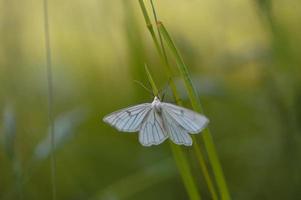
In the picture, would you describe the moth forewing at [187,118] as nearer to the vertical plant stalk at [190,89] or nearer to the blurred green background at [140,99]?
the vertical plant stalk at [190,89]

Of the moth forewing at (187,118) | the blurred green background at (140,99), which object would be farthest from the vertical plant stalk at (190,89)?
the blurred green background at (140,99)

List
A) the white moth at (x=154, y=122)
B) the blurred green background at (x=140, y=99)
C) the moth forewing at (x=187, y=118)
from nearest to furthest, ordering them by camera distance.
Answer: the moth forewing at (x=187, y=118) → the white moth at (x=154, y=122) → the blurred green background at (x=140, y=99)

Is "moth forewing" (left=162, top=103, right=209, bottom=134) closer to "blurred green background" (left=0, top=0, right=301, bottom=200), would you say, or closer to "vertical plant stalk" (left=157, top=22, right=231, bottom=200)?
"vertical plant stalk" (left=157, top=22, right=231, bottom=200)

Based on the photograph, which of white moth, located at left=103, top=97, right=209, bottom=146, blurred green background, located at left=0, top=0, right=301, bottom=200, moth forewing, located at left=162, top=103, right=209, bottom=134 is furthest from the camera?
blurred green background, located at left=0, top=0, right=301, bottom=200

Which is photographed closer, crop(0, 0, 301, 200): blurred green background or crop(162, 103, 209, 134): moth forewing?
crop(162, 103, 209, 134): moth forewing

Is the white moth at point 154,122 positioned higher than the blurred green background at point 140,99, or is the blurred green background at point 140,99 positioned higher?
the white moth at point 154,122

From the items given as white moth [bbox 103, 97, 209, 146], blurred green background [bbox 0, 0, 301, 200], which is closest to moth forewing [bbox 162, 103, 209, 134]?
white moth [bbox 103, 97, 209, 146]

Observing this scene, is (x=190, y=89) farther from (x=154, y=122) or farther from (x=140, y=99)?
(x=140, y=99)
